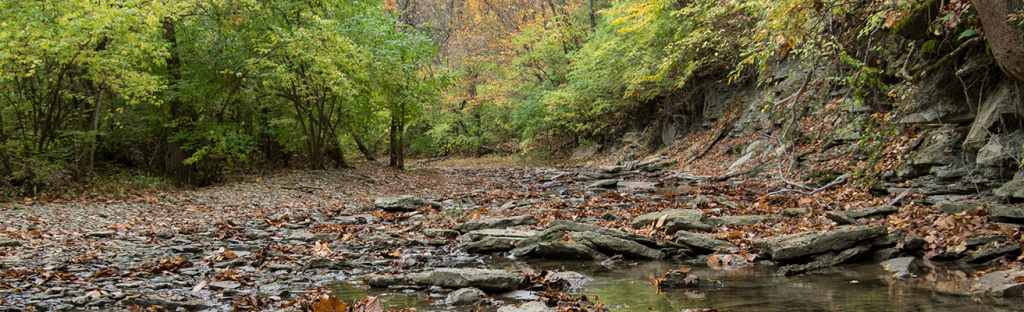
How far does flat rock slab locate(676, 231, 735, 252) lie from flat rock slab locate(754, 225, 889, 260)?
525 millimetres

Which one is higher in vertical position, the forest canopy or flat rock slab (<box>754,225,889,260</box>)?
the forest canopy

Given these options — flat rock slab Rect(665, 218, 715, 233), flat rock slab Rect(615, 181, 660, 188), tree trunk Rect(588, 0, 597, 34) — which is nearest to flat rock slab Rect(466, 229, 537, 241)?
flat rock slab Rect(665, 218, 715, 233)

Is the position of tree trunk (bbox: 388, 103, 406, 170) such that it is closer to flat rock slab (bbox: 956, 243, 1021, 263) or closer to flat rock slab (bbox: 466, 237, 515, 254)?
flat rock slab (bbox: 466, 237, 515, 254)

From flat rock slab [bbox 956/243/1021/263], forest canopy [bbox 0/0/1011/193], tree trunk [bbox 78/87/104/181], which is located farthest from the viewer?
tree trunk [bbox 78/87/104/181]

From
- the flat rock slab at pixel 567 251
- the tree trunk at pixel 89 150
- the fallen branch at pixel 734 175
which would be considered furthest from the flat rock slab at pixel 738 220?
the tree trunk at pixel 89 150

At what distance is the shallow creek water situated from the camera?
3.51 m

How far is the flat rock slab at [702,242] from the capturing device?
5.64 meters

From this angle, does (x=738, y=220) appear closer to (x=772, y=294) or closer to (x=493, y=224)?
(x=772, y=294)

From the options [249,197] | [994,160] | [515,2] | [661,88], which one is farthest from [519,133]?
[994,160]

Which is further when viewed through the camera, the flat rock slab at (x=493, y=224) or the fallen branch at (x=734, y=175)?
the fallen branch at (x=734, y=175)

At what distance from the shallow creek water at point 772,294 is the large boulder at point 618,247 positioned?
611 mm

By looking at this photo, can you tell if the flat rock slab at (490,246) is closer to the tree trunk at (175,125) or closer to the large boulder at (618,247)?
the large boulder at (618,247)

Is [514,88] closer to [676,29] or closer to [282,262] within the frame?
[676,29]

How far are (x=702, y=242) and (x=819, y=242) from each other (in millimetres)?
1114
